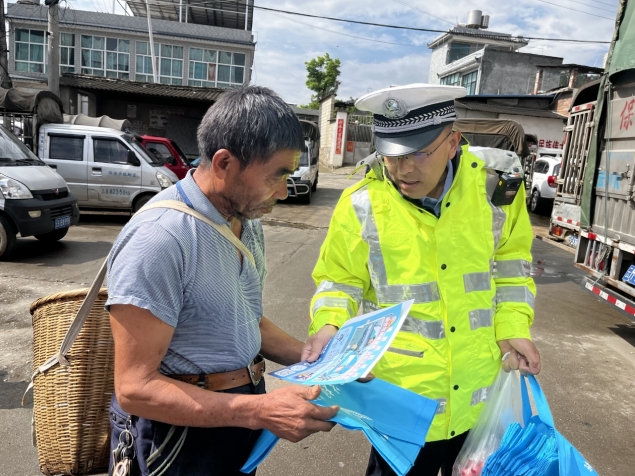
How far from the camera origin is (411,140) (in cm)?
165

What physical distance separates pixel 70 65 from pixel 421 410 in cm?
3281

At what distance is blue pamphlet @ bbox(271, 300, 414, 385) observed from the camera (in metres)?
1.11

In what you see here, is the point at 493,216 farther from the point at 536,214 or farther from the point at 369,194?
the point at 536,214

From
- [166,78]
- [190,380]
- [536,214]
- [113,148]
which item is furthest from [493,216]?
[166,78]

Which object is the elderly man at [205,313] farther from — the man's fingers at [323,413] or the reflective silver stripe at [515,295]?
the reflective silver stripe at [515,295]

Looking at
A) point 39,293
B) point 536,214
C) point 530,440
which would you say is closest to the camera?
point 530,440

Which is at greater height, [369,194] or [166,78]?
[166,78]

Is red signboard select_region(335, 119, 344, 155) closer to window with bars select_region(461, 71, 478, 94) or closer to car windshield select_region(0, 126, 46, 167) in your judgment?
window with bars select_region(461, 71, 478, 94)

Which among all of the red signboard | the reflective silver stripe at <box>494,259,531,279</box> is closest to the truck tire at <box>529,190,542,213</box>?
the reflective silver stripe at <box>494,259,531,279</box>

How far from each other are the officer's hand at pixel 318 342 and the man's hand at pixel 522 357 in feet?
2.17

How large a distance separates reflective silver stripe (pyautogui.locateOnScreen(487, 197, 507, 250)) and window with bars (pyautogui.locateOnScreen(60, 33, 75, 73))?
3218 cm

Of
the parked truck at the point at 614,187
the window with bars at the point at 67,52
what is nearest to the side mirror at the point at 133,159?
the parked truck at the point at 614,187

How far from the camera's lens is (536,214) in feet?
50.4

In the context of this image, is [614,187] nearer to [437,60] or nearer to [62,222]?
[62,222]
